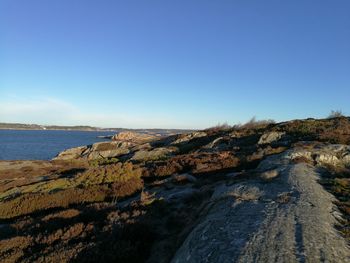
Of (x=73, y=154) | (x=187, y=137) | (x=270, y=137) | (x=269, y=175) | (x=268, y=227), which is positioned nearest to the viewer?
(x=268, y=227)

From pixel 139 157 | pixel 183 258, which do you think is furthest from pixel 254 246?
pixel 139 157

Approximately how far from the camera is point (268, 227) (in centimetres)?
898

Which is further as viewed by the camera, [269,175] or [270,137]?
[270,137]

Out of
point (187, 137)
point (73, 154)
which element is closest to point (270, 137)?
point (187, 137)

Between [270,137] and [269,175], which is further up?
[270,137]

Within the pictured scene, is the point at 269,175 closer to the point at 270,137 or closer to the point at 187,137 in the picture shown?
the point at 270,137

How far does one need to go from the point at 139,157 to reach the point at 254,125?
55.1 ft

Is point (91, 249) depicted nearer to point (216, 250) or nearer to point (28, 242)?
point (28, 242)

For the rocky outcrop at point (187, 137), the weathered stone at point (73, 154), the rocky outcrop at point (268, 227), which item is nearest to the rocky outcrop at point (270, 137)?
the rocky outcrop at point (187, 137)

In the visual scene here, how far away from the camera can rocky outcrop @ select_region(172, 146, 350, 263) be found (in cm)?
753

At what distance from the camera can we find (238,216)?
396 inches

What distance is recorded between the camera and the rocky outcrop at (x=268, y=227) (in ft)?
24.7

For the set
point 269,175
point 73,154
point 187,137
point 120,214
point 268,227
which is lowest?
point 73,154

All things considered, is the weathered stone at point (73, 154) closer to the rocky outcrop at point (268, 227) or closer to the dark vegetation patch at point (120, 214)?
the dark vegetation patch at point (120, 214)
